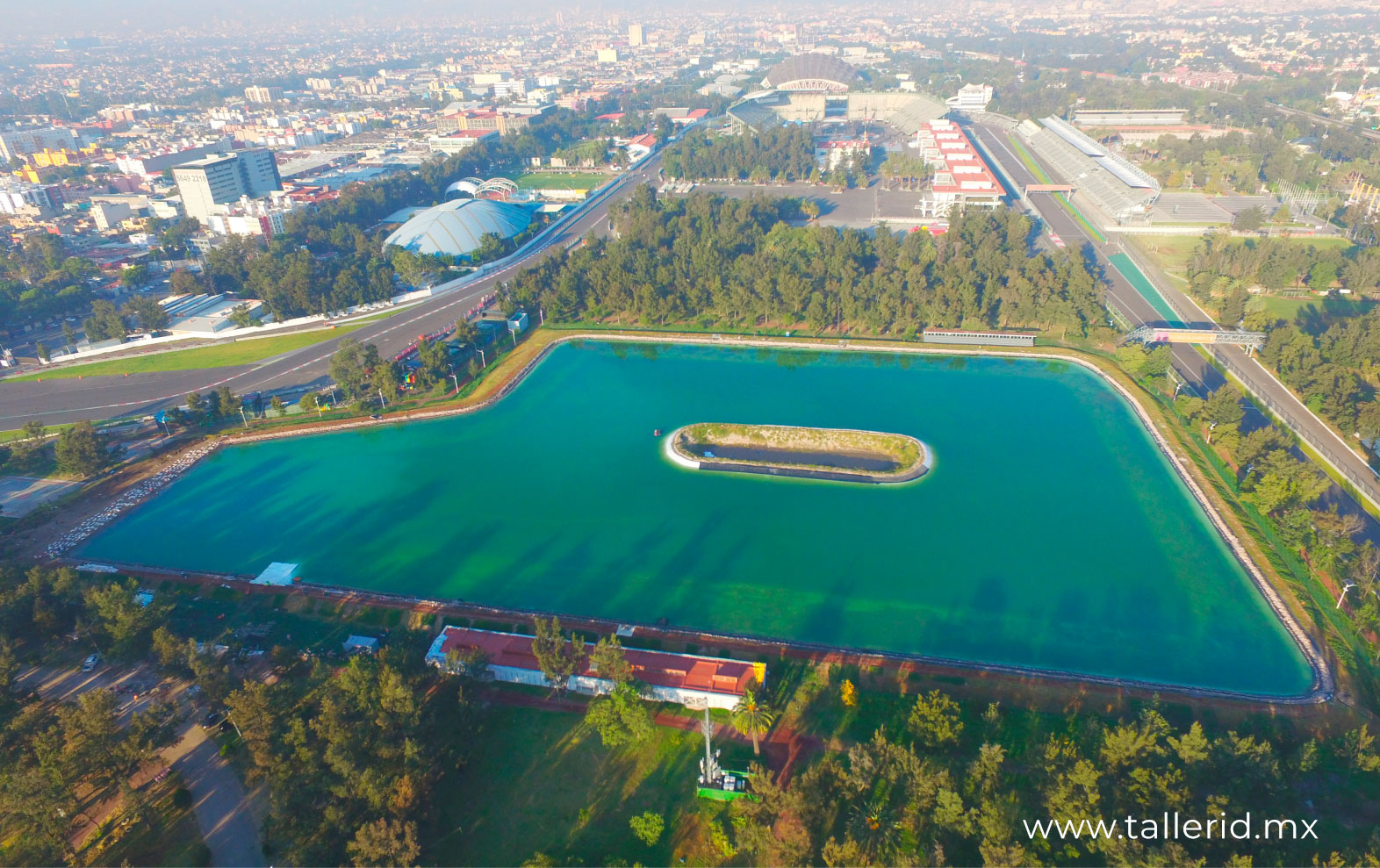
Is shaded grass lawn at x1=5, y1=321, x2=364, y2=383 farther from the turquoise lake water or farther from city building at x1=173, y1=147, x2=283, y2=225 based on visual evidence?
city building at x1=173, y1=147, x2=283, y2=225

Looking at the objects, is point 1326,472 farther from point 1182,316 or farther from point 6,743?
point 6,743

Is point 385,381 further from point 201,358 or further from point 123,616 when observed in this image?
point 123,616

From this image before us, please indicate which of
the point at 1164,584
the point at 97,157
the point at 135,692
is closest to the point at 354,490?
the point at 135,692

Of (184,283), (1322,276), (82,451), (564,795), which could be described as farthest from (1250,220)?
(184,283)

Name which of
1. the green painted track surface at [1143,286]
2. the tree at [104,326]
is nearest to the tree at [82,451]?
the tree at [104,326]

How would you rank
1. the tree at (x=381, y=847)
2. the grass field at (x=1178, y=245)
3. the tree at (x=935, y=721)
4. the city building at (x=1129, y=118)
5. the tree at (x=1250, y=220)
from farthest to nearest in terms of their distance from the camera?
the city building at (x=1129, y=118)
the tree at (x=1250, y=220)
the grass field at (x=1178, y=245)
the tree at (x=935, y=721)
the tree at (x=381, y=847)

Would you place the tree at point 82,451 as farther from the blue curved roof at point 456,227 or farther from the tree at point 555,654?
the blue curved roof at point 456,227

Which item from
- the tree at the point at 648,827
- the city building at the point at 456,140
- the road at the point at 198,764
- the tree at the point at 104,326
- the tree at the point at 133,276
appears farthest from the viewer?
the city building at the point at 456,140
